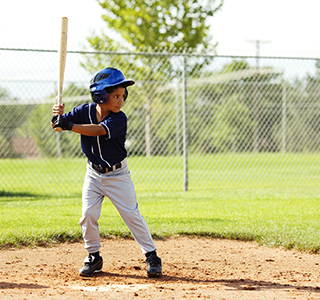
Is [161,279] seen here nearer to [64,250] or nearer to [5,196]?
[64,250]

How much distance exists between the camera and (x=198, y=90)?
12180mm

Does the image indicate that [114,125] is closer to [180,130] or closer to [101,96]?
[101,96]

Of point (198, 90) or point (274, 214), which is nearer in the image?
point (274, 214)

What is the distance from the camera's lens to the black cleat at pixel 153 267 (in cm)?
372

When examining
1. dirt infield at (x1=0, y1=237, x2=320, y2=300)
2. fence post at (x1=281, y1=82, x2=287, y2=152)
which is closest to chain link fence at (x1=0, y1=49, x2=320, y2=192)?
fence post at (x1=281, y1=82, x2=287, y2=152)

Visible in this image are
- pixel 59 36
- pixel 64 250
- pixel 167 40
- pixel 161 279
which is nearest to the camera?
pixel 161 279

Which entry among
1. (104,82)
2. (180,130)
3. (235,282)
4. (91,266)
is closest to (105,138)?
(104,82)

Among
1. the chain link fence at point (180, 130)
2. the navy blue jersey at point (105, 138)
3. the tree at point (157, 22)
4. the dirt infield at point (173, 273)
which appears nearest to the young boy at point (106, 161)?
the navy blue jersey at point (105, 138)

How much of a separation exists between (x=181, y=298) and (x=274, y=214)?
3.62 meters

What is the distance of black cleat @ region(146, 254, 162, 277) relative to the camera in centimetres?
372

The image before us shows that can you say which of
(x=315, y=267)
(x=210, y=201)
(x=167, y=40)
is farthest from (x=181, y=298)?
(x=167, y=40)

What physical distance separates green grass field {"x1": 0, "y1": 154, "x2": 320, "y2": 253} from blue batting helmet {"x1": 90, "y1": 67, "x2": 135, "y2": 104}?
1.86 m

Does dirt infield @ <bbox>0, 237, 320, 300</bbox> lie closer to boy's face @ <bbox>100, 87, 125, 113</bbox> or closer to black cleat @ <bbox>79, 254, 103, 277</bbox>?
black cleat @ <bbox>79, 254, 103, 277</bbox>

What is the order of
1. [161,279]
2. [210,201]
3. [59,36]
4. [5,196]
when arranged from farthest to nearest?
1. [5,196]
2. [210,201]
3. [59,36]
4. [161,279]
